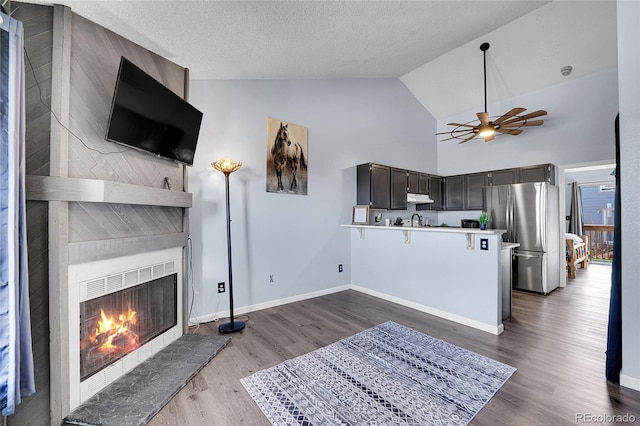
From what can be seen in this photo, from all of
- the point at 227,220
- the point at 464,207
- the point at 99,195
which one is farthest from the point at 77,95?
the point at 464,207

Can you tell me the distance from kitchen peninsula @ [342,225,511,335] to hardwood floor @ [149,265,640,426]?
18 cm

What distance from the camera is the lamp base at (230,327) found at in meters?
2.79

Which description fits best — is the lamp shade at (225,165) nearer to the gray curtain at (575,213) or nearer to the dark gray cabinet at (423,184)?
the dark gray cabinet at (423,184)

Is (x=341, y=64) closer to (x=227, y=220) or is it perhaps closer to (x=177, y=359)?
(x=227, y=220)

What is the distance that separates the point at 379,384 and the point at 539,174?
482 cm

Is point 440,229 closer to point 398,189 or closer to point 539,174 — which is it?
point 398,189

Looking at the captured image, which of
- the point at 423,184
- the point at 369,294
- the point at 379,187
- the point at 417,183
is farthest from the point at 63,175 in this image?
the point at 423,184

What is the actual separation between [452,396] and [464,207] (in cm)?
471

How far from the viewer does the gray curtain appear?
22.8 ft

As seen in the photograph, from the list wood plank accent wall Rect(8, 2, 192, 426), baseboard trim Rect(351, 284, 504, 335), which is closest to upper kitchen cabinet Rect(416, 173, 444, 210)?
baseboard trim Rect(351, 284, 504, 335)

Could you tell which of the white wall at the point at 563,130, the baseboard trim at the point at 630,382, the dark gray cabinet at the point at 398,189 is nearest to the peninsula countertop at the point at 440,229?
the dark gray cabinet at the point at 398,189

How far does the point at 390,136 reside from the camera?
508 cm

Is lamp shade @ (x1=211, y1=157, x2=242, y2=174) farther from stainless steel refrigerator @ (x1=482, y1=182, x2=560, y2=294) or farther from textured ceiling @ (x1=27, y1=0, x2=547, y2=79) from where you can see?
stainless steel refrigerator @ (x1=482, y1=182, x2=560, y2=294)

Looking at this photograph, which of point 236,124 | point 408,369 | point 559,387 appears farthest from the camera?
point 236,124
